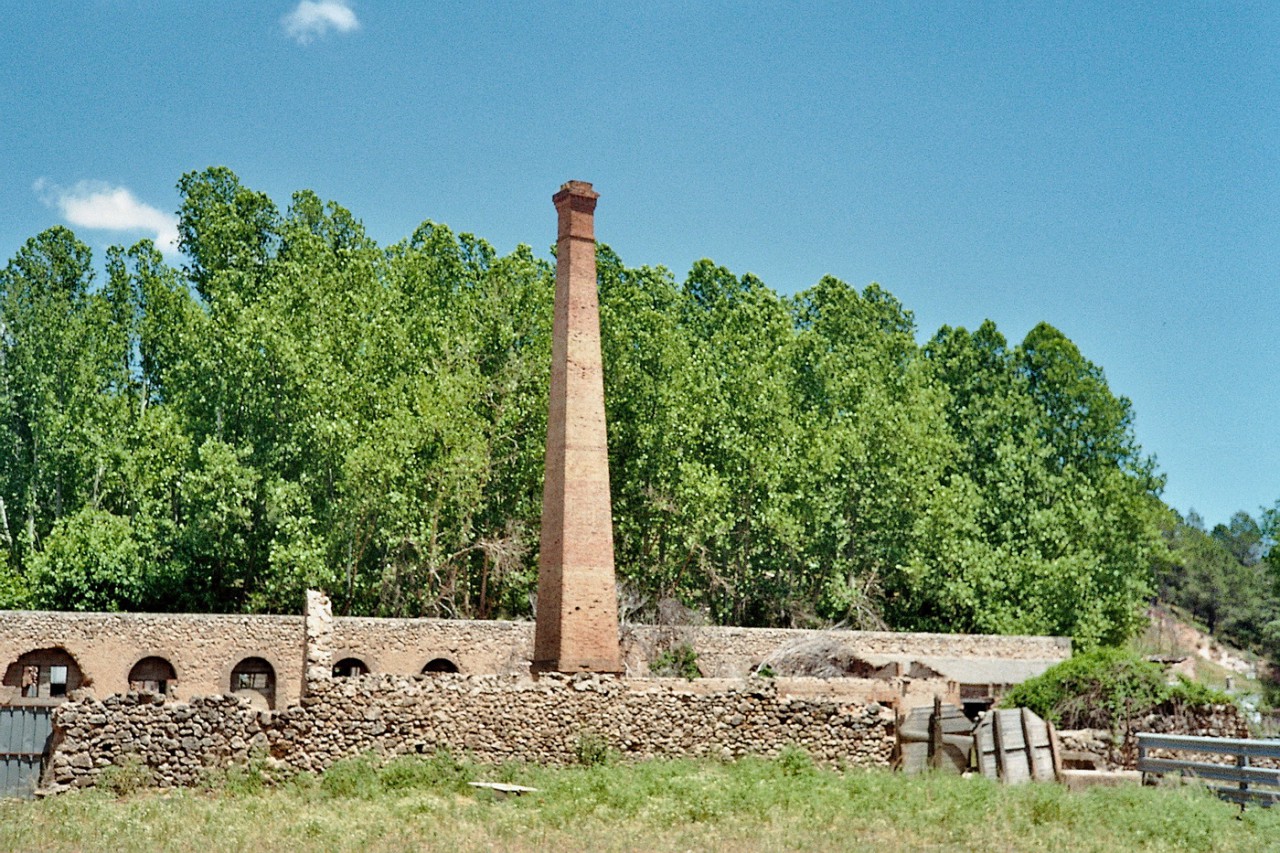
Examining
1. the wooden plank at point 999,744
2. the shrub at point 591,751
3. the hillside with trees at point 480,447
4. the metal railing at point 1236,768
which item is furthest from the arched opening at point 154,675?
the metal railing at point 1236,768

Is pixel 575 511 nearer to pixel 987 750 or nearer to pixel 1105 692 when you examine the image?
pixel 987 750

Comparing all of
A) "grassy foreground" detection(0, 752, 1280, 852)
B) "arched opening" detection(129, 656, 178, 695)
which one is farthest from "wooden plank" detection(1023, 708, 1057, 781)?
"arched opening" detection(129, 656, 178, 695)

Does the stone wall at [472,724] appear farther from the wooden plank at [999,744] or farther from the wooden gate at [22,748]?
the wooden plank at [999,744]

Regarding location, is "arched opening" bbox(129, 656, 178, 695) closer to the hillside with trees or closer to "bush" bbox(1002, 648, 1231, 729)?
the hillside with trees

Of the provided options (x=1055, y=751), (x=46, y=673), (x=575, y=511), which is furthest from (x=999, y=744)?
(x=46, y=673)

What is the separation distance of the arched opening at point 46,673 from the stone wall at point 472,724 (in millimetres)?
12112

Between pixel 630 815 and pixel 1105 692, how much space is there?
364 inches

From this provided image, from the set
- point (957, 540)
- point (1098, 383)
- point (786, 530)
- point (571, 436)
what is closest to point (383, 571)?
point (786, 530)

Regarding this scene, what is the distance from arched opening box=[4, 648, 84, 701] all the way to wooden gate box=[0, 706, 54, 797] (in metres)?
11.7

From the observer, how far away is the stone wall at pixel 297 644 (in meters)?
29.7

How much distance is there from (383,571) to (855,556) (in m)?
14.9

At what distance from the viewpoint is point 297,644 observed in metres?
31.4

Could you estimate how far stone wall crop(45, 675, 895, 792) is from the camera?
60.5 feet

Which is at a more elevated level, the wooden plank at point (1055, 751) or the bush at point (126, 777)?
the wooden plank at point (1055, 751)
